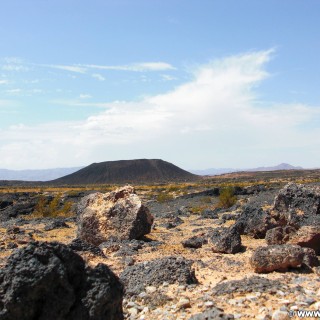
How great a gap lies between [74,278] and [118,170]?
15315 cm

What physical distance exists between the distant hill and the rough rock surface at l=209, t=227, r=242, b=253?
132m

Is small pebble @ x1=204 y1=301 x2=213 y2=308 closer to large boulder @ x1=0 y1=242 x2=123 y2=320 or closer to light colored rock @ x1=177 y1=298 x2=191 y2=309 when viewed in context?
light colored rock @ x1=177 y1=298 x2=191 y2=309

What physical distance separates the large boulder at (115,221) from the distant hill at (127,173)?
12938 centimetres

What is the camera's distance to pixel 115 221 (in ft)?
49.0

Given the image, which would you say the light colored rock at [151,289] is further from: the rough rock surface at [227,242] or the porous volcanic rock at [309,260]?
the rough rock surface at [227,242]

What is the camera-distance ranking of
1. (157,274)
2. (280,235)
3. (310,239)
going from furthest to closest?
(280,235)
(310,239)
(157,274)

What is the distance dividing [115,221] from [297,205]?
22.3 feet

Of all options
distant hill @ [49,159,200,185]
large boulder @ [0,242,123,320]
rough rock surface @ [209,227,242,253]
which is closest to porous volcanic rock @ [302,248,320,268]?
rough rock surface @ [209,227,242,253]

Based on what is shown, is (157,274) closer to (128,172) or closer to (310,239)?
(310,239)

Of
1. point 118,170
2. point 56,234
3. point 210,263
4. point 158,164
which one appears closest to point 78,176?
point 118,170

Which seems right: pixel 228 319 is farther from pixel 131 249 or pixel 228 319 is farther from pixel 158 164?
pixel 158 164

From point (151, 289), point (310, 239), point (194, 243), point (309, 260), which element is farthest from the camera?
point (194, 243)

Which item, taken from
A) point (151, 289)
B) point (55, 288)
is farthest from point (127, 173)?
point (55, 288)

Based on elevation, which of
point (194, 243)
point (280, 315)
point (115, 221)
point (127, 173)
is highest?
point (127, 173)
